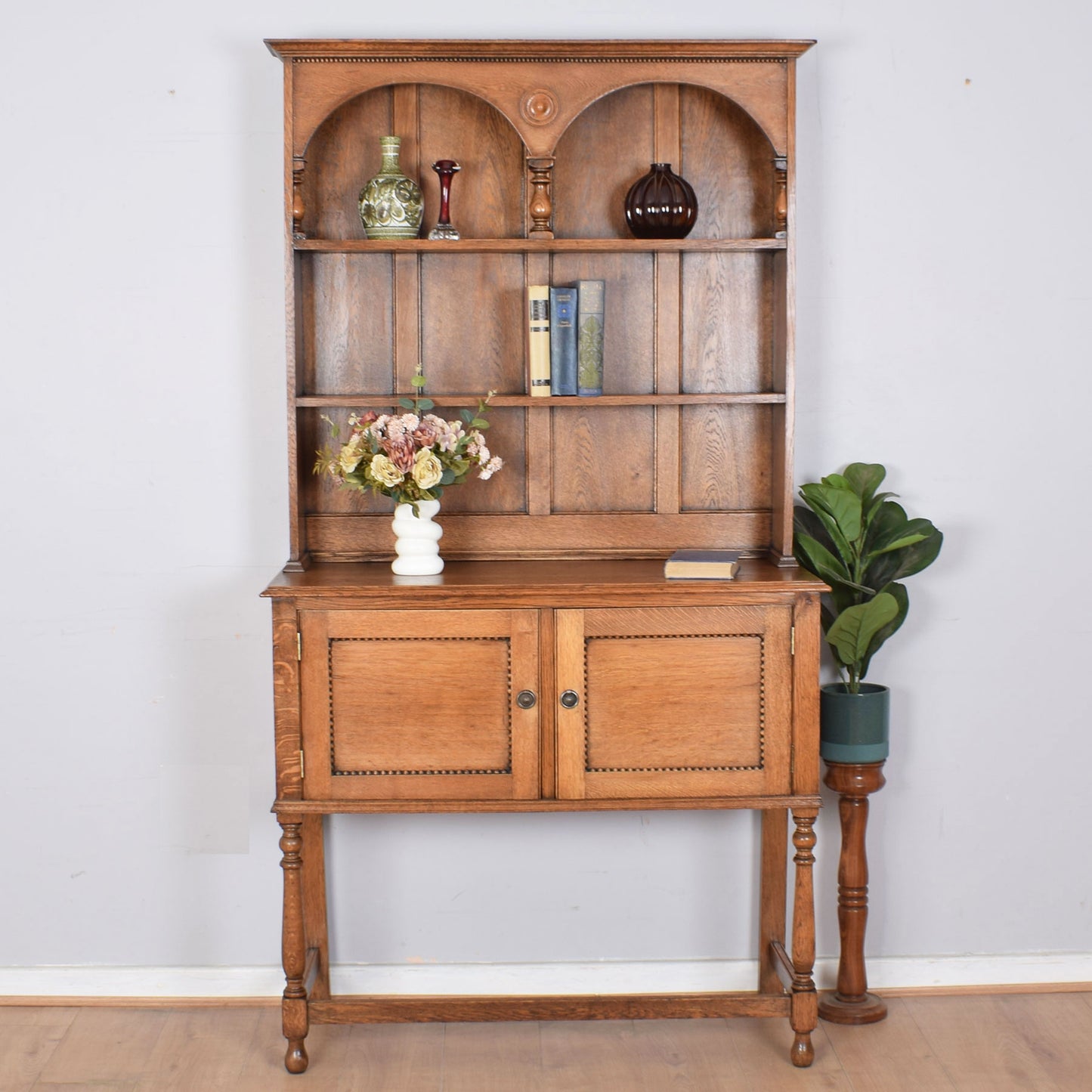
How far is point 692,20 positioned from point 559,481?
1194 mm

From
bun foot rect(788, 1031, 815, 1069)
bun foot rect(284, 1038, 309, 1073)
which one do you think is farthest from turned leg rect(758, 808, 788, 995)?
bun foot rect(284, 1038, 309, 1073)

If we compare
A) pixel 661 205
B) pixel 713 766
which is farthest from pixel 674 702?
pixel 661 205

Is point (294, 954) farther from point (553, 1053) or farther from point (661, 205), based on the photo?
point (661, 205)

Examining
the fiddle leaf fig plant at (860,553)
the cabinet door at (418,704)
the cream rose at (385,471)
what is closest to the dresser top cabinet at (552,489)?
the cabinet door at (418,704)

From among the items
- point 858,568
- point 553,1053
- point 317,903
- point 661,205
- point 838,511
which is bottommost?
point 553,1053

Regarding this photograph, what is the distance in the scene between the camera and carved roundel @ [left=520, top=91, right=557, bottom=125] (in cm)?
293

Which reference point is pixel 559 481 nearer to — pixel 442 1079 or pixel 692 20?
pixel 692 20

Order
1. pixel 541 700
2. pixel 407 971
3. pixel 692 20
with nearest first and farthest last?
pixel 541 700 < pixel 692 20 < pixel 407 971

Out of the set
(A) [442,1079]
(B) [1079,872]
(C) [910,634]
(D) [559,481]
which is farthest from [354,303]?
(B) [1079,872]

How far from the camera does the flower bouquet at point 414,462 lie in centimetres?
289

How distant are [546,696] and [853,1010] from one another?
120 cm

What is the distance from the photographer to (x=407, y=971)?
3.36 metres

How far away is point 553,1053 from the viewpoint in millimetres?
3074

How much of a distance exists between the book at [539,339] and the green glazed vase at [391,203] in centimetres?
33
